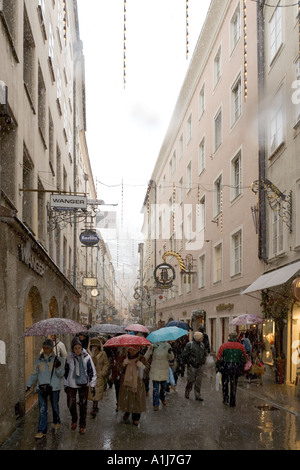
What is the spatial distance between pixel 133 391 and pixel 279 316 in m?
8.48

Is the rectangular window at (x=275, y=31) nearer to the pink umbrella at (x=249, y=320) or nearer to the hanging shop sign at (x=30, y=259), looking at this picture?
the pink umbrella at (x=249, y=320)

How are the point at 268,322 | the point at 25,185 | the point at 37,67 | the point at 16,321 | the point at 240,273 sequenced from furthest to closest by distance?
1. the point at 240,273
2. the point at 268,322
3. the point at 37,67
4. the point at 25,185
5. the point at 16,321

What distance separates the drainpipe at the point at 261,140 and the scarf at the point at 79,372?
1108cm

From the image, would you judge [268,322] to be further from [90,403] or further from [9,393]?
[9,393]

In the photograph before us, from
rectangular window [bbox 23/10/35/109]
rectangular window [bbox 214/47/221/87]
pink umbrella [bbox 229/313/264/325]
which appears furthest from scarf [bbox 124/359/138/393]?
rectangular window [bbox 214/47/221/87]

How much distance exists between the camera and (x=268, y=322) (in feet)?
61.9

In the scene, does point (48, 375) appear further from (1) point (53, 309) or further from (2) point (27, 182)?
(1) point (53, 309)

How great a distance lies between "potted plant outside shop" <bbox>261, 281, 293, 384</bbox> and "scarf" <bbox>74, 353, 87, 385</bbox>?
8.71 m

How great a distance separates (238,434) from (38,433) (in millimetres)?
3374

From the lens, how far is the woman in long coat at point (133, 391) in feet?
32.8

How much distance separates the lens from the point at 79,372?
9664 millimetres

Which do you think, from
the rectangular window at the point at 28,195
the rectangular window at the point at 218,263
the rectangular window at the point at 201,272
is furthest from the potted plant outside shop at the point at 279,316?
the rectangular window at the point at 201,272

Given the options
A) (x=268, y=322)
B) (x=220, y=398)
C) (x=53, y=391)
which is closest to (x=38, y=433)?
(x=53, y=391)

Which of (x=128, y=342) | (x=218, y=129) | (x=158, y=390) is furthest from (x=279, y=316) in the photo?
(x=218, y=129)
